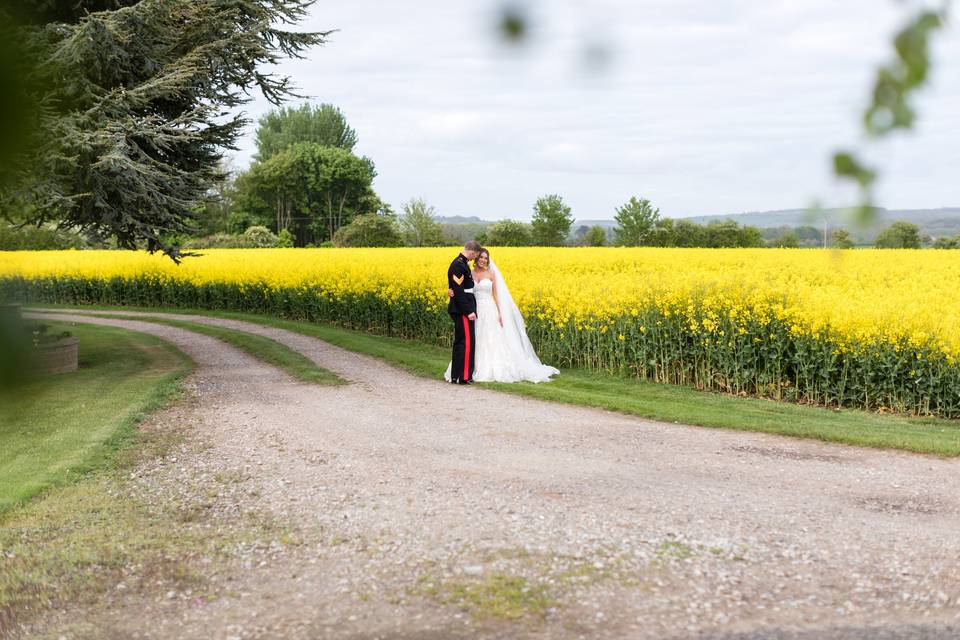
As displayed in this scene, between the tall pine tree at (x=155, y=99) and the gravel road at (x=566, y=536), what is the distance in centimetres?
519

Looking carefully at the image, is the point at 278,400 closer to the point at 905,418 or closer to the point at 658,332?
the point at 658,332

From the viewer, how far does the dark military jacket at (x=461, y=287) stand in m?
13.2

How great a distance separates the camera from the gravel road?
464 cm

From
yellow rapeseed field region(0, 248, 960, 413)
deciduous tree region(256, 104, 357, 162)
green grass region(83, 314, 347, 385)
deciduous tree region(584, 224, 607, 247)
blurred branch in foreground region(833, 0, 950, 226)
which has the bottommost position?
green grass region(83, 314, 347, 385)

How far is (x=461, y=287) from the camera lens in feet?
43.3

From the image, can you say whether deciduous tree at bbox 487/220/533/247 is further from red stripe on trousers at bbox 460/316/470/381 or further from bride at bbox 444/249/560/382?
red stripe on trousers at bbox 460/316/470/381

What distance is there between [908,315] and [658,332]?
11.6ft

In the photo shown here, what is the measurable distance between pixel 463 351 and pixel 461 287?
0.95m

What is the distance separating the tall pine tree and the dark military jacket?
478cm

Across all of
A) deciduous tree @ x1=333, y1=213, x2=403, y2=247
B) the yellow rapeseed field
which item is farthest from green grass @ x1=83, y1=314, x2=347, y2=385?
deciduous tree @ x1=333, y1=213, x2=403, y2=247

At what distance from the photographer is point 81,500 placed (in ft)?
23.5

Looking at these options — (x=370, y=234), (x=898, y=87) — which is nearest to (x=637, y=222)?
(x=370, y=234)

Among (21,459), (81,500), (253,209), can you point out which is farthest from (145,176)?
(253,209)

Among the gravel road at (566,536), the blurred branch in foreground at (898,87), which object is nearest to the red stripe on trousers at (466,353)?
the gravel road at (566,536)
